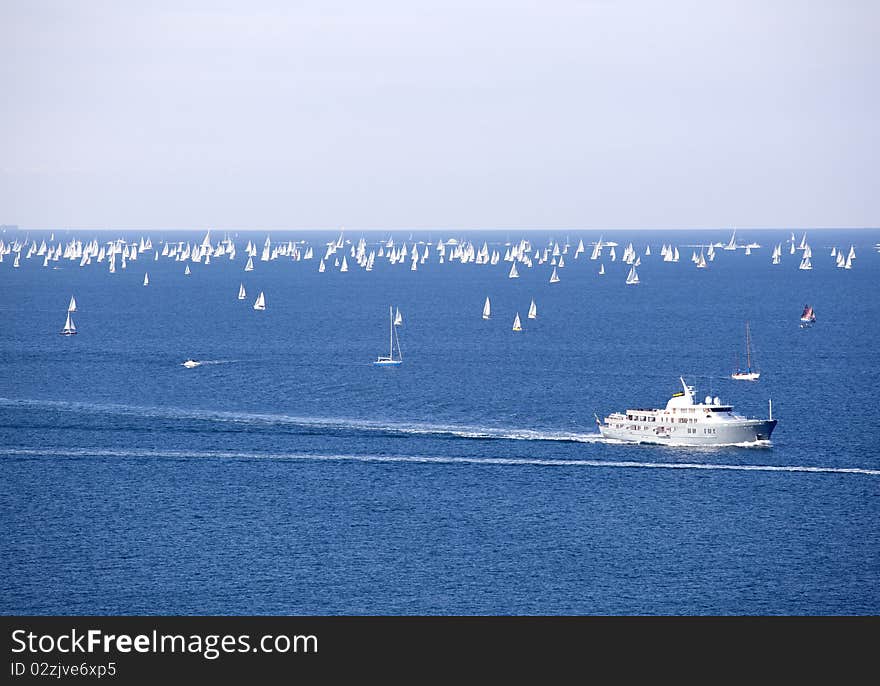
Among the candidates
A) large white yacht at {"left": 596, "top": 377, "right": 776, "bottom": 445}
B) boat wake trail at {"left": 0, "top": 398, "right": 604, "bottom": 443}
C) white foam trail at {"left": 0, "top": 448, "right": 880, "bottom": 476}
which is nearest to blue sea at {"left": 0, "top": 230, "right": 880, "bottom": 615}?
white foam trail at {"left": 0, "top": 448, "right": 880, "bottom": 476}

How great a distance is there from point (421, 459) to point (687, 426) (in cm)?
3134

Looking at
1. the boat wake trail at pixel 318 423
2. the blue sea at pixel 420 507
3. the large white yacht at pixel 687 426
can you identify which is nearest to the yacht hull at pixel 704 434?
the large white yacht at pixel 687 426

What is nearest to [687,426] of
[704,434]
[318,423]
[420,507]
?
[704,434]

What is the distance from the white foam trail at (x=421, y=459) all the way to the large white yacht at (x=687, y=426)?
8855 mm

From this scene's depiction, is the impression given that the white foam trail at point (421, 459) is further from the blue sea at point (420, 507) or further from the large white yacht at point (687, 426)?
the large white yacht at point (687, 426)

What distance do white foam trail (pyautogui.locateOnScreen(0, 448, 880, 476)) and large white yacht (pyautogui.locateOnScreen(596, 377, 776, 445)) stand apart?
8.86m

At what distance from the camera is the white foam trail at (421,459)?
441ft

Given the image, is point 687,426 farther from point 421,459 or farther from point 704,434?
point 421,459

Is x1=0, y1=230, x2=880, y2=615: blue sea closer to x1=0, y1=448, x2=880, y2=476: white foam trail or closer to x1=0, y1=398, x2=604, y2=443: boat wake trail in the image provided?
x1=0, y1=448, x2=880, y2=476: white foam trail

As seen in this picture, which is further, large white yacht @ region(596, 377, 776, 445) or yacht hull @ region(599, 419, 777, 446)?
large white yacht @ region(596, 377, 776, 445)

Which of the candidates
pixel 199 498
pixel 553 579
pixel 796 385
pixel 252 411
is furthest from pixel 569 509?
pixel 796 385

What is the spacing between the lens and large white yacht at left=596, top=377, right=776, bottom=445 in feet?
475

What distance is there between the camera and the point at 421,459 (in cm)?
13788
